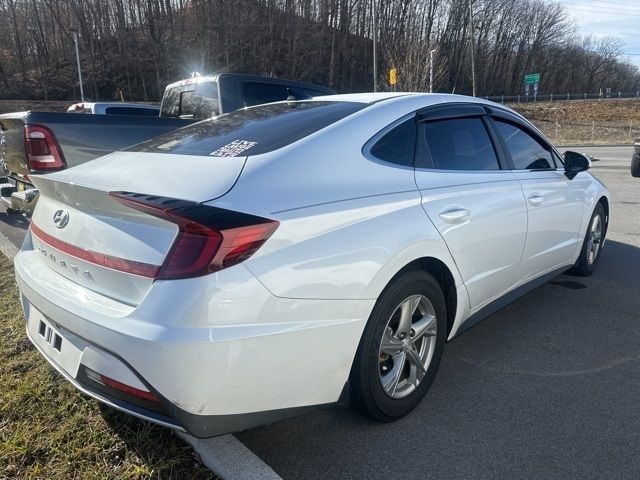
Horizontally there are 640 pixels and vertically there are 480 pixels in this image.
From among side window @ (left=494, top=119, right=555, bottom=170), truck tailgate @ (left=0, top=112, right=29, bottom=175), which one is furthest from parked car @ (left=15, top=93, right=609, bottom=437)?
truck tailgate @ (left=0, top=112, right=29, bottom=175)

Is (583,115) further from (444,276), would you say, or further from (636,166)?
(444,276)

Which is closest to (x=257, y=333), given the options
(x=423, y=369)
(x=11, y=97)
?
(x=423, y=369)

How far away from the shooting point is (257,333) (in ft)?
6.12

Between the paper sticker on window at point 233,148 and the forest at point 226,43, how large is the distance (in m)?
32.5

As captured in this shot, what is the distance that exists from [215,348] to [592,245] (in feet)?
14.4

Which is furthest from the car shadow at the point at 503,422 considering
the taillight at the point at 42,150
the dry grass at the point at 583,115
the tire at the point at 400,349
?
the dry grass at the point at 583,115

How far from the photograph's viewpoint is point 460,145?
3156mm

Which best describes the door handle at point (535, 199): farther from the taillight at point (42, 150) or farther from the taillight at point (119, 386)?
the taillight at point (42, 150)

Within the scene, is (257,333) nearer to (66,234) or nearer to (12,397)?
(66,234)

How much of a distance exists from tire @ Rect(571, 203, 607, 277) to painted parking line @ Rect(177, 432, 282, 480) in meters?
3.75

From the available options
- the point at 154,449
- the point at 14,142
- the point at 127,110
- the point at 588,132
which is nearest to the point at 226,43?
the point at 588,132

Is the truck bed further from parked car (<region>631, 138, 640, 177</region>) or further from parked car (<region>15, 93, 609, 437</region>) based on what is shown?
parked car (<region>631, 138, 640, 177</region>)

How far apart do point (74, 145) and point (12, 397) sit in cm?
334

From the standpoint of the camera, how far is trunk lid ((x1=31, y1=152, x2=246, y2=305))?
1935mm
